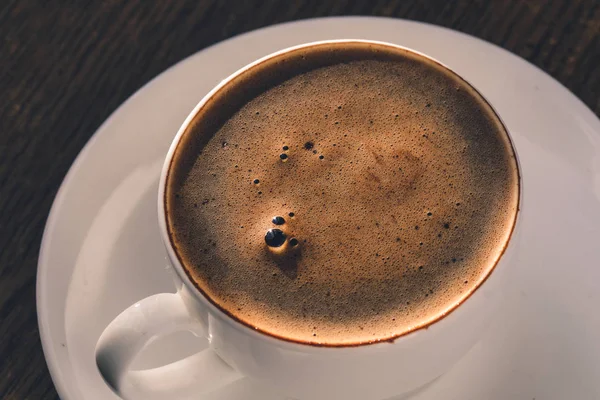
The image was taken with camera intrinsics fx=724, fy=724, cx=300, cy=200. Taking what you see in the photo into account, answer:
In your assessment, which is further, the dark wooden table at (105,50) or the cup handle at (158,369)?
the dark wooden table at (105,50)

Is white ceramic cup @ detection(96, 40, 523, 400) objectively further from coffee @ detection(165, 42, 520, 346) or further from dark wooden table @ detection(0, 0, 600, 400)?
dark wooden table @ detection(0, 0, 600, 400)

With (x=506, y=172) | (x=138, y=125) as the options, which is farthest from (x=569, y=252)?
(x=138, y=125)

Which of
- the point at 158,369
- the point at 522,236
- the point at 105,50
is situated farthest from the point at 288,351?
the point at 105,50

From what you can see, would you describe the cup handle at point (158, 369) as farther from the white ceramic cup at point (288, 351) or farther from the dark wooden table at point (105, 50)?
the dark wooden table at point (105, 50)

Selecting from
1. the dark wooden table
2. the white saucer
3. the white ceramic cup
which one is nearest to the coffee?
the white ceramic cup

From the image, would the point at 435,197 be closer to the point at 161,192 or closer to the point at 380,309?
the point at 380,309

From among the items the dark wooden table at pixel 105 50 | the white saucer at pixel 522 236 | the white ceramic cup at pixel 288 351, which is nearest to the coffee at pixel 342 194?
the white ceramic cup at pixel 288 351

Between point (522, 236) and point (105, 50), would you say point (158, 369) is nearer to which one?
point (522, 236)
